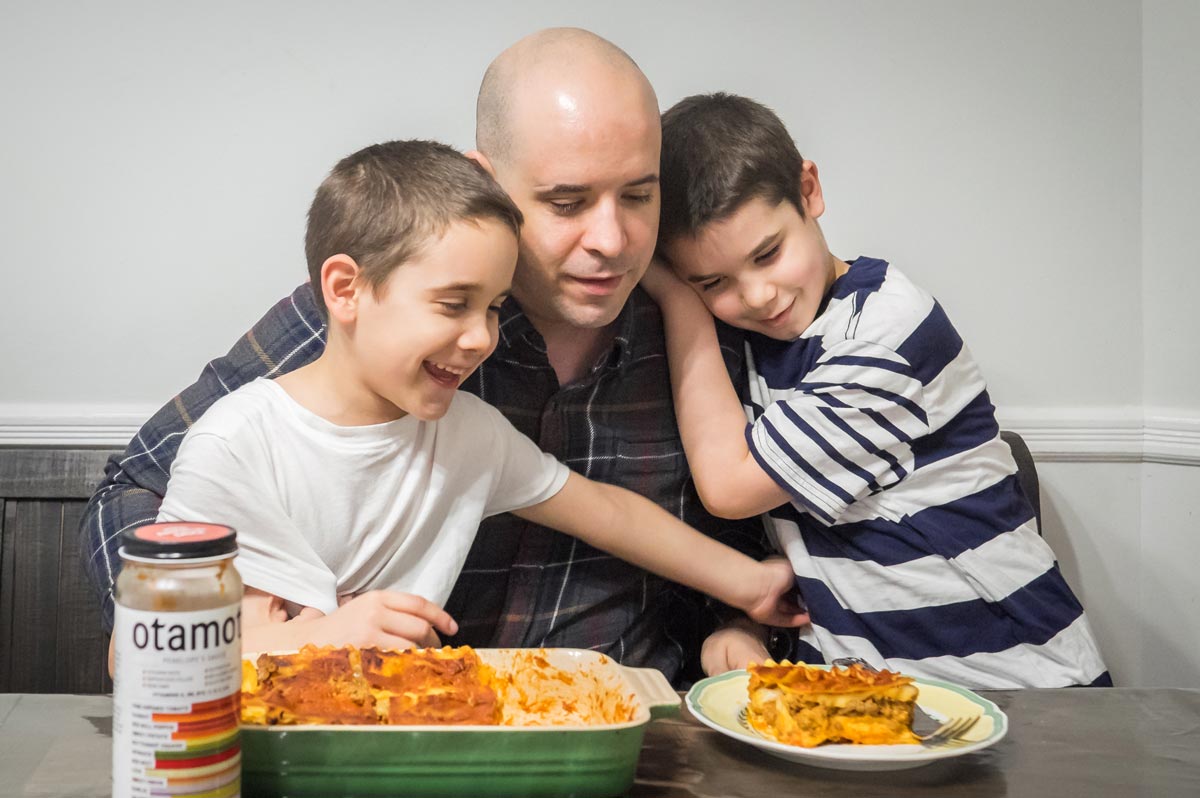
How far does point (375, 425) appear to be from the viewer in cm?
124

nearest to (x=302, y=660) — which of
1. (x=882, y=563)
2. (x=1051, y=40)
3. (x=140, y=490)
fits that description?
(x=140, y=490)

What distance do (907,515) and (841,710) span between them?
1.93ft

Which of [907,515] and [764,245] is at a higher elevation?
[764,245]

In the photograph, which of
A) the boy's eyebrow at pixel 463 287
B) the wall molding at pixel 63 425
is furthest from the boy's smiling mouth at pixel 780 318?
the wall molding at pixel 63 425

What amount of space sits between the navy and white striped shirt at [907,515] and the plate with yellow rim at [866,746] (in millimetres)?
395

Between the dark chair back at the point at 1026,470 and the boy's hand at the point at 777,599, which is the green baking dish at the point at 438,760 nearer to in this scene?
the boy's hand at the point at 777,599

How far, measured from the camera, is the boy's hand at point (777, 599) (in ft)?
4.96

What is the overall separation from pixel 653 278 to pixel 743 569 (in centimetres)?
46

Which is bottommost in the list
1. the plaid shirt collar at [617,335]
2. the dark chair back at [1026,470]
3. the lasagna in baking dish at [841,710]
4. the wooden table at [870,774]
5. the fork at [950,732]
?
the wooden table at [870,774]

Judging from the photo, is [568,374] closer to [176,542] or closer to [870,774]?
[870,774]

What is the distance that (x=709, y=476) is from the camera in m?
1.48

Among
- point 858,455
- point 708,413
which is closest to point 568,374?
point 708,413

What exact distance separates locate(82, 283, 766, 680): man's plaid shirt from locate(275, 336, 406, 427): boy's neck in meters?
0.27

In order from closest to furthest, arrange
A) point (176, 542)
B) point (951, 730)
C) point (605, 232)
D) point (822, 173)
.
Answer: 1. point (176, 542)
2. point (951, 730)
3. point (605, 232)
4. point (822, 173)
